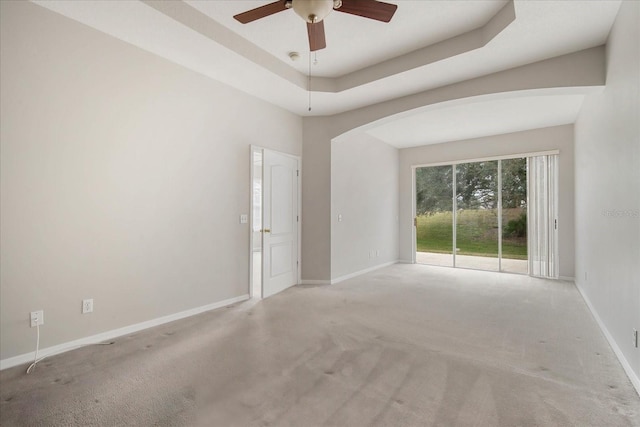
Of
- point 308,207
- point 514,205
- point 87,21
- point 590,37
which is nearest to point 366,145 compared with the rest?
point 308,207

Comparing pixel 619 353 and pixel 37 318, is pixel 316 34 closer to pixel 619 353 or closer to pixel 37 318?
pixel 37 318

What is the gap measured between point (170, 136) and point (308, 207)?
243 cm

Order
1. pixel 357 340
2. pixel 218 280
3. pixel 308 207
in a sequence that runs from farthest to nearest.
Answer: pixel 308 207, pixel 218 280, pixel 357 340

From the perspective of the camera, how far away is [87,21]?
106 inches

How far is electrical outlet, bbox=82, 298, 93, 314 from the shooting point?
275 centimetres

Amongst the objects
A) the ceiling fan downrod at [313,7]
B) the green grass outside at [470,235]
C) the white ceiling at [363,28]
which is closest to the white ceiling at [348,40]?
the white ceiling at [363,28]

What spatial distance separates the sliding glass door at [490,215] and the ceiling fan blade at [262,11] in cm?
580

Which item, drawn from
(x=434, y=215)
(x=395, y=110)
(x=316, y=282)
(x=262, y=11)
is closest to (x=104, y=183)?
(x=262, y=11)

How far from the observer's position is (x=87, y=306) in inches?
109

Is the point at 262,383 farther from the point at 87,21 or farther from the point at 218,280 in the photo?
the point at 87,21

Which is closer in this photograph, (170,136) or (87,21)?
(87,21)

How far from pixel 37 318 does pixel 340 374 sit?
2.50m

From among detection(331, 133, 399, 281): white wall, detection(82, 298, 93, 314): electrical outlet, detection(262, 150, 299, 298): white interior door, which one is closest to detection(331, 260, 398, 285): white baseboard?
detection(331, 133, 399, 281): white wall

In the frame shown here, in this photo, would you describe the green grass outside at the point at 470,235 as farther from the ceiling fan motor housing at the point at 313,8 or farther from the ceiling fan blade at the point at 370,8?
the ceiling fan motor housing at the point at 313,8
